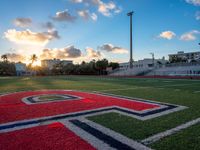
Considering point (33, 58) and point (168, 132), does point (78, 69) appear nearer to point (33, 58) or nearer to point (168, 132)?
point (33, 58)

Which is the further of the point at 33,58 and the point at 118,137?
the point at 33,58

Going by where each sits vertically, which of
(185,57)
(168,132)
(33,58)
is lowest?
(168,132)

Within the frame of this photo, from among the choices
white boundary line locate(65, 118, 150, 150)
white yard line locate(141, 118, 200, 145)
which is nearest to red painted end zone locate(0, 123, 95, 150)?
white boundary line locate(65, 118, 150, 150)

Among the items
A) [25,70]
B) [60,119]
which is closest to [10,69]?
[25,70]

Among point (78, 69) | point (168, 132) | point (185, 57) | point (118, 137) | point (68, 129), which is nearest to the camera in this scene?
point (118, 137)

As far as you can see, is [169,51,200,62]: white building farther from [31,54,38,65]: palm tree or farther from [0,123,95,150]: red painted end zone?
[0,123,95,150]: red painted end zone

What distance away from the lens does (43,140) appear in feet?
11.1

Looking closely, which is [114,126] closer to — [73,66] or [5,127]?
[5,127]

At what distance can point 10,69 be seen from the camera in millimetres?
86188

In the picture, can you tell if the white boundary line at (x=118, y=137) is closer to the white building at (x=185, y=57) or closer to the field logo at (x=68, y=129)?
the field logo at (x=68, y=129)

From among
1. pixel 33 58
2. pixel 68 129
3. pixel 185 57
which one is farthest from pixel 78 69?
pixel 68 129

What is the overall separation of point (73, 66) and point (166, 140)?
8398 cm

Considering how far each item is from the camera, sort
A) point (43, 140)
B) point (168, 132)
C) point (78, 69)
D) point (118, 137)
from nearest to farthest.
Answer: point (43, 140)
point (118, 137)
point (168, 132)
point (78, 69)

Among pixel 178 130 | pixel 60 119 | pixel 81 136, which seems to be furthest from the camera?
pixel 60 119
